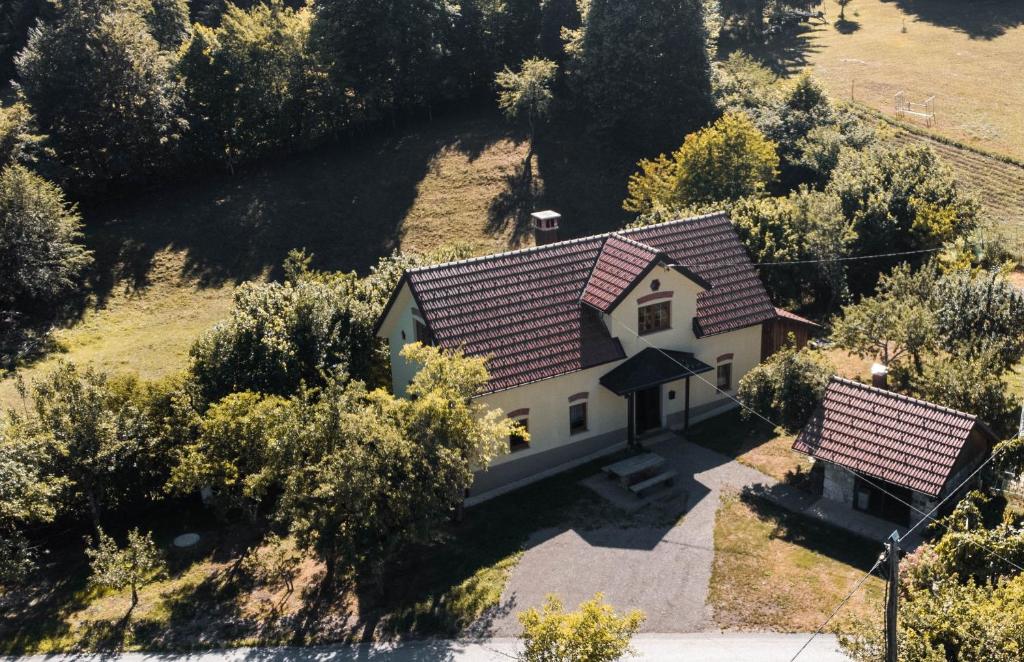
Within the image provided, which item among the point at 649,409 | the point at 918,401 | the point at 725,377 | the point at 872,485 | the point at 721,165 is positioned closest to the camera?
the point at 872,485

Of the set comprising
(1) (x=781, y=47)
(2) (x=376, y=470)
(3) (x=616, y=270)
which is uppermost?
(1) (x=781, y=47)

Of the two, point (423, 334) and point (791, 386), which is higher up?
point (423, 334)

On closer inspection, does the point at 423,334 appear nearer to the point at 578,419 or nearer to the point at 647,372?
the point at 578,419

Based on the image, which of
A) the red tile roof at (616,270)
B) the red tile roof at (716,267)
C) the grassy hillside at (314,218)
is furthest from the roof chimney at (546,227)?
the grassy hillside at (314,218)

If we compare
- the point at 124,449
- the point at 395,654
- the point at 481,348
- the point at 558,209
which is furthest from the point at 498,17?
the point at 395,654

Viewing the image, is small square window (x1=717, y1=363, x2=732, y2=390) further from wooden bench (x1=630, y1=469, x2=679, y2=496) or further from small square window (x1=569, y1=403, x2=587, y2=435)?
small square window (x1=569, y1=403, x2=587, y2=435)

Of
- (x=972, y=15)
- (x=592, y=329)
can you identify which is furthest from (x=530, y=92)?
(x=972, y=15)

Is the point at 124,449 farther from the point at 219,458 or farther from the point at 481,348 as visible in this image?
the point at 481,348
